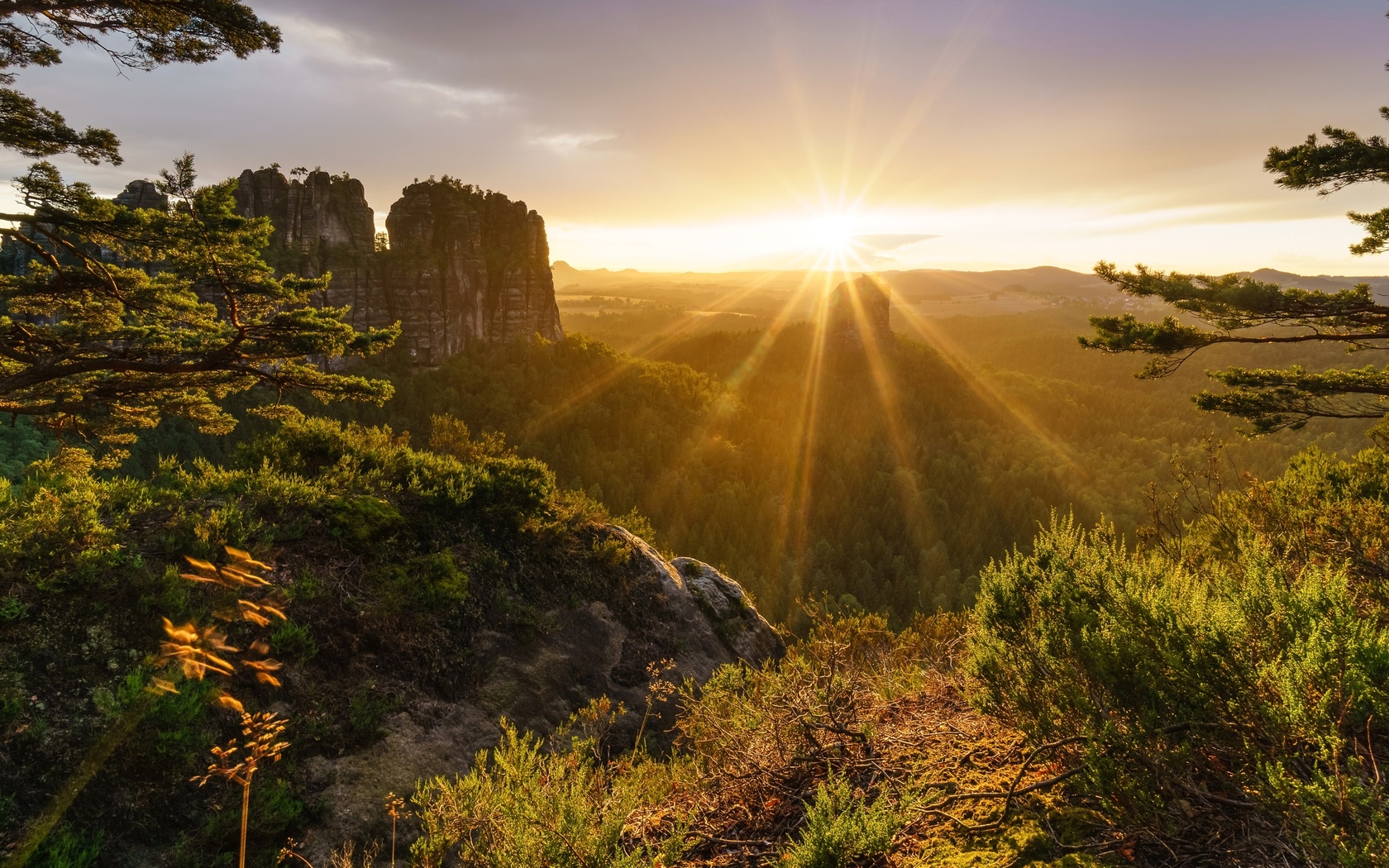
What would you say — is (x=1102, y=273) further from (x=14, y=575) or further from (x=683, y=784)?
(x=14, y=575)

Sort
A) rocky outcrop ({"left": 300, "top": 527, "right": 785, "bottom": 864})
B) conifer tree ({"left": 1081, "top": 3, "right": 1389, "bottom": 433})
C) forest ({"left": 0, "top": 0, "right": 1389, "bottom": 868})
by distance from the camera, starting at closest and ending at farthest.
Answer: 1. forest ({"left": 0, "top": 0, "right": 1389, "bottom": 868})
2. rocky outcrop ({"left": 300, "top": 527, "right": 785, "bottom": 864})
3. conifer tree ({"left": 1081, "top": 3, "right": 1389, "bottom": 433})

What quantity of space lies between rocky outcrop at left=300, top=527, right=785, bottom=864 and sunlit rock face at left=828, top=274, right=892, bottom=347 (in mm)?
97401

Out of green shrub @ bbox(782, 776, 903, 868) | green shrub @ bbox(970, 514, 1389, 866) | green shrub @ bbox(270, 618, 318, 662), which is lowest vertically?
green shrub @ bbox(270, 618, 318, 662)

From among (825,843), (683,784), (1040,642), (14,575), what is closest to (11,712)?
(14,575)

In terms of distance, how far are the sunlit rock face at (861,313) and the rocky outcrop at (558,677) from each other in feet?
320

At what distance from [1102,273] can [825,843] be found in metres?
10.5

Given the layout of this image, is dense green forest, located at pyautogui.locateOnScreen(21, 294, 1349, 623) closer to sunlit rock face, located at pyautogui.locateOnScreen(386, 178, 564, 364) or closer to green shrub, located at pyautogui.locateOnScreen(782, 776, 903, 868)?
sunlit rock face, located at pyautogui.locateOnScreen(386, 178, 564, 364)

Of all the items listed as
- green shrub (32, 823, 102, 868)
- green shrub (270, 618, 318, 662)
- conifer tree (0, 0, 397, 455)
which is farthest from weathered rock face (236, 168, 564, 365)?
green shrub (32, 823, 102, 868)

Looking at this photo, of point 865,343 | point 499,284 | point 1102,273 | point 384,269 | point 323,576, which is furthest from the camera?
point 865,343

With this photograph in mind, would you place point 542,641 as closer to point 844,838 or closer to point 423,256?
point 844,838

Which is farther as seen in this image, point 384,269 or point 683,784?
point 384,269

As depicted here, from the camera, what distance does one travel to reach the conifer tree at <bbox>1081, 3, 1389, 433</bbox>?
28.0 feet

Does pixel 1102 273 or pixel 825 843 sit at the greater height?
pixel 1102 273

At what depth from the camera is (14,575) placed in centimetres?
692
